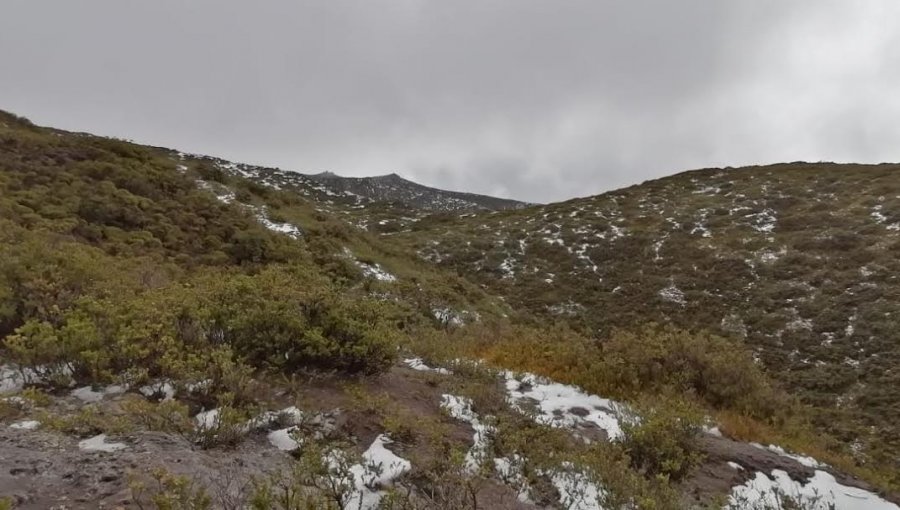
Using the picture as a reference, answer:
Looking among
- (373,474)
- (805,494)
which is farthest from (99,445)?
(805,494)

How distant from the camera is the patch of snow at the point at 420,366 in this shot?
25.1ft

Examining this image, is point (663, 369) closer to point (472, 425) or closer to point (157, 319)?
point (472, 425)

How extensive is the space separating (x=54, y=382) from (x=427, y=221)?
123ft

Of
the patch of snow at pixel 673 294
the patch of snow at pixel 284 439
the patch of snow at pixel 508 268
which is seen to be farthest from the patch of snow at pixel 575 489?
the patch of snow at pixel 508 268

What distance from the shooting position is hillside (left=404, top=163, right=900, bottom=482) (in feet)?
56.3

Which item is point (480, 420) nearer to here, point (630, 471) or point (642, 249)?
point (630, 471)

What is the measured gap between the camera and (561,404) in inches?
291

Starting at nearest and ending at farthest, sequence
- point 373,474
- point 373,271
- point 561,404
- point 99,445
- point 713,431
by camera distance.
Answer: point 99,445 → point 373,474 → point 713,431 → point 561,404 → point 373,271

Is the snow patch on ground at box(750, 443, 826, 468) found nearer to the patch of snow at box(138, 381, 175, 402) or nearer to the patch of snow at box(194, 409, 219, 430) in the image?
the patch of snow at box(194, 409, 219, 430)

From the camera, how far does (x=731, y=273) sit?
2545 centimetres

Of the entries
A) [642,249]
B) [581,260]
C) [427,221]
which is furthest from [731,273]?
[427,221]

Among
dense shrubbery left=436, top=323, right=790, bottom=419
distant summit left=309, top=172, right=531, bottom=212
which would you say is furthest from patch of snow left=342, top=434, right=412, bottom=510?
distant summit left=309, top=172, right=531, bottom=212

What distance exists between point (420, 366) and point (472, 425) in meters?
1.96

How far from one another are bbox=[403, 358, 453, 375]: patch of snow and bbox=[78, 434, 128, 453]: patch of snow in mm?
3906
